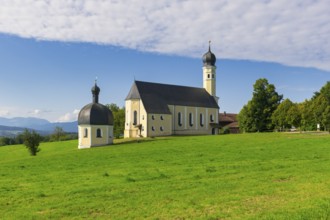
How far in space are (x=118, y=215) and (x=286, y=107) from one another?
5661 centimetres

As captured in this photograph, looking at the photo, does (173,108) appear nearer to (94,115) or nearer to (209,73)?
(209,73)

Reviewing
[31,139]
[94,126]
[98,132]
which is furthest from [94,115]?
[31,139]

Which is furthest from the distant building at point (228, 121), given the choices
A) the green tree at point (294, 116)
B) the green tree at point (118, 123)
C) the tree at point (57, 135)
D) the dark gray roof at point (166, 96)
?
the tree at point (57, 135)

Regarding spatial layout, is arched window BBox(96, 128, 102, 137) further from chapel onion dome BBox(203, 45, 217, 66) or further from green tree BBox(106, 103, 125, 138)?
chapel onion dome BBox(203, 45, 217, 66)

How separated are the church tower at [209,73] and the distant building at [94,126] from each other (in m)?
29.1

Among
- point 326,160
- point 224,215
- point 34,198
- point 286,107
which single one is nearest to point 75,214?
point 34,198

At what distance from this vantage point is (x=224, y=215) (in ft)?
32.5

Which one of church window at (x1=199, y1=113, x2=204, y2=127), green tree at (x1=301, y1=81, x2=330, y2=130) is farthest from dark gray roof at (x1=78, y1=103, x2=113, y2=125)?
green tree at (x1=301, y1=81, x2=330, y2=130)

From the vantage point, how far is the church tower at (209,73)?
254ft

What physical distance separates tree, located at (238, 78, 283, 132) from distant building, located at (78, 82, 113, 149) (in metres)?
28.2

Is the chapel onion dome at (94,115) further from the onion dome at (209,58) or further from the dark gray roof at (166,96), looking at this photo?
the onion dome at (209,58)

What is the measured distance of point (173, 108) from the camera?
6900cm

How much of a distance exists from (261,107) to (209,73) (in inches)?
535

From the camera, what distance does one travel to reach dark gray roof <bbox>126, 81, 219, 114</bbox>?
63.9 m
